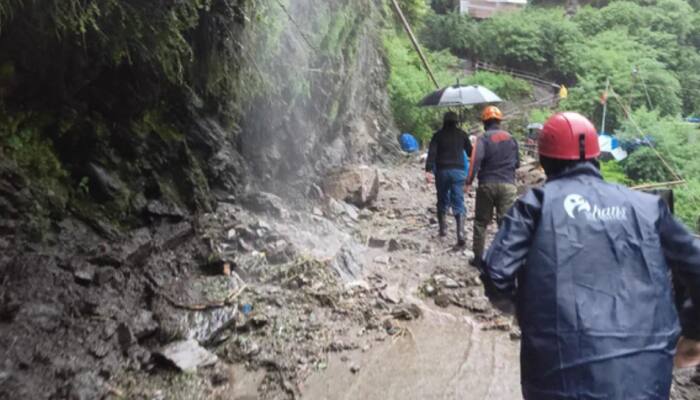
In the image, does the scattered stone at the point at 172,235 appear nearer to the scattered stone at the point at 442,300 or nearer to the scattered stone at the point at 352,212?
the scattered stone at the point at 442,300

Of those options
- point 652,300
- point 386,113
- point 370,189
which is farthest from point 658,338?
point 386,113

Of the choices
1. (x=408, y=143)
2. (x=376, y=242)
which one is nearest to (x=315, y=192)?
(x=376, y=242)

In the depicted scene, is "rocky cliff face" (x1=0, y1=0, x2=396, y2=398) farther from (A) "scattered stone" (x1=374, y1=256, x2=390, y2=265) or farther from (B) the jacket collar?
(B) the jacket collar

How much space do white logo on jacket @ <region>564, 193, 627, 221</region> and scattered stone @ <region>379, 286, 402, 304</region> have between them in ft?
11.2

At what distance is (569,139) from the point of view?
2.05 m

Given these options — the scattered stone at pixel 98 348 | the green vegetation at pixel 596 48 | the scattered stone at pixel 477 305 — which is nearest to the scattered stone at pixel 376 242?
the scattered stone at pixel 477 305

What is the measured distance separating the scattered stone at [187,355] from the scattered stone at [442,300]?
2.35m

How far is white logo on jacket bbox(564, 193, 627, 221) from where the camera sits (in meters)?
1.88

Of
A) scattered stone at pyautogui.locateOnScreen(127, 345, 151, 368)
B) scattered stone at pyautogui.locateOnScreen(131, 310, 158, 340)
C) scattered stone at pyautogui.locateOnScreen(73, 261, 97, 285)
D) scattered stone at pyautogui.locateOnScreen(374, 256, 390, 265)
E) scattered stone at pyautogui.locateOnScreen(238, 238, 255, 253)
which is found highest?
scattered stone at pyautogui.locateOnScreen(73, 261, 97, 285)

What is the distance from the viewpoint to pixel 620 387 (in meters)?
1.78

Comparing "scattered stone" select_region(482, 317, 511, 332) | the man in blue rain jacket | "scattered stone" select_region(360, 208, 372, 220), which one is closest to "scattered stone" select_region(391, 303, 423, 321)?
"scattered stone" select_region(482, 317, 511, 332)

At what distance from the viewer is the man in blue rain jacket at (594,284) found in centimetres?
180

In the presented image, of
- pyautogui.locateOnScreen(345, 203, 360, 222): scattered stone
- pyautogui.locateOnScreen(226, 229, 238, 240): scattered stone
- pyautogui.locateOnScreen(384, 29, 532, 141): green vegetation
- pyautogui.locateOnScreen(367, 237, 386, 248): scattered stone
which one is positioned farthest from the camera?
pyautogui.locateOnScreen(384, 29, 532, 141): green vegetation

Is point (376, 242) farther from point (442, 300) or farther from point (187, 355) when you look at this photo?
point (187, 355)
